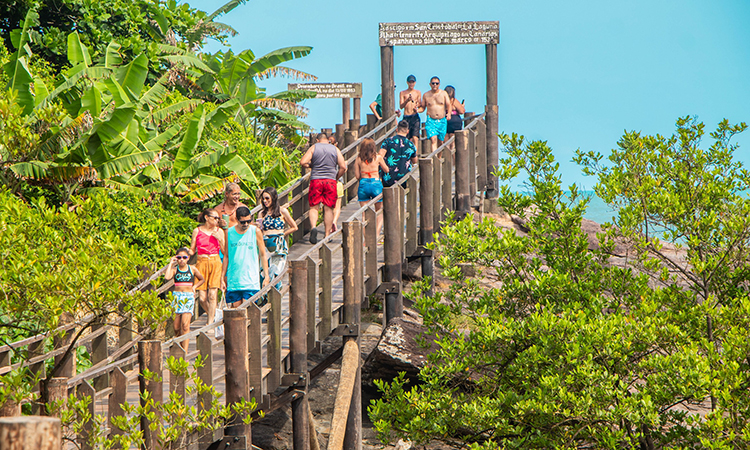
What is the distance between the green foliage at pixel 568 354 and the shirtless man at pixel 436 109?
22.3ft

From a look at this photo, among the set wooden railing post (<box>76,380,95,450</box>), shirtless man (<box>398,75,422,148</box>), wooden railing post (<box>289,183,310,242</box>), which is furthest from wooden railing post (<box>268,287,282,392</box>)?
shirtless man (<box>398,75,422,148</box>)

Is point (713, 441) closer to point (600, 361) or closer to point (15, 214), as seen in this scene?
point (600, 361)

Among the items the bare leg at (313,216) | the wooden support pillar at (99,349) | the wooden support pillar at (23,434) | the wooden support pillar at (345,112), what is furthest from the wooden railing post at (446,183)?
the wooden support pillar at (345,112)

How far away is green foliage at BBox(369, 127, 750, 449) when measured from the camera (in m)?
5.57

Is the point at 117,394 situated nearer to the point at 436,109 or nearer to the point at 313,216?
the point at 313,216

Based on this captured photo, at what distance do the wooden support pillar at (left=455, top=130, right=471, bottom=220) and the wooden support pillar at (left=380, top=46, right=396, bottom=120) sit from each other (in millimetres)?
3857

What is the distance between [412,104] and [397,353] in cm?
588

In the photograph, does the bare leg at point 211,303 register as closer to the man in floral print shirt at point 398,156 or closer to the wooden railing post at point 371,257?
the wooden railing post at point 371,257

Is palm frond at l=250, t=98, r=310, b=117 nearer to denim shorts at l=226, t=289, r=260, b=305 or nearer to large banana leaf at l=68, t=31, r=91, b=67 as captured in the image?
large banana leaf at l=68, t=31, r=91, b=67

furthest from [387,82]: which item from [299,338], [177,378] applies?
[177,378]

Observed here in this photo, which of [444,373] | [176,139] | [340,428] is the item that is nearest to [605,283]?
[444,373]

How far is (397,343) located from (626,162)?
413 centimetres

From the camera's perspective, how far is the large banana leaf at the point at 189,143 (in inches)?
511

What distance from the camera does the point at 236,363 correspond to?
22.9 feet
